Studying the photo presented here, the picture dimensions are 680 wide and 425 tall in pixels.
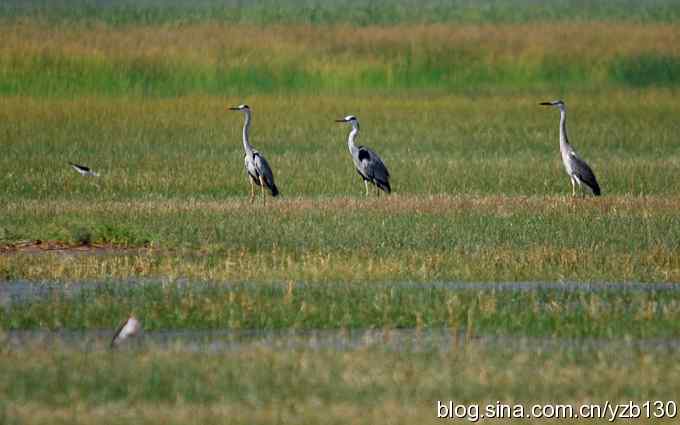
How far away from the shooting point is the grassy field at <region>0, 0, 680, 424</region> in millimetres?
9195

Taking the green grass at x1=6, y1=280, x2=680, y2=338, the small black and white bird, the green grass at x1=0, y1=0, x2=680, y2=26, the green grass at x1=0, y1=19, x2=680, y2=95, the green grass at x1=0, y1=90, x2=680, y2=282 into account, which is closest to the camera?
the green grass at x1=6, y1=280, x2=680, y2=338

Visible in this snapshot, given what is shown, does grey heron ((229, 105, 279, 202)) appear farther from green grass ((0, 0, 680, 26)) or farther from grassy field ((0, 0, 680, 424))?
green grass ((0, 0, 680, 26))

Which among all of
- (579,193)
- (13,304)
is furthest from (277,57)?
(13,304)

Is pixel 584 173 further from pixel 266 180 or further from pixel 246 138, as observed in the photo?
pixel 246 138

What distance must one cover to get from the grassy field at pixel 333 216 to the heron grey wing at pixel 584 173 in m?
0.60

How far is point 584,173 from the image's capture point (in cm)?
2084

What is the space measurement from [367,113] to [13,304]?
2137cm

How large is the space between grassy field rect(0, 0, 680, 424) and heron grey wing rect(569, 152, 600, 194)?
60cm

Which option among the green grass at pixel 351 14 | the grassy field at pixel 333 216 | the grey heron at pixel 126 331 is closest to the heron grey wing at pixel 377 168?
the grassy field at pixel 333 216

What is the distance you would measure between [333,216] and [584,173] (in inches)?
163

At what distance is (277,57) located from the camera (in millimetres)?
40125

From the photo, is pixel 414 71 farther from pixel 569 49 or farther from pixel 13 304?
pixel 13 304

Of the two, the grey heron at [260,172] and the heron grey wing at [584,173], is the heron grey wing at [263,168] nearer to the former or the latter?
the grey heron at [260,172]

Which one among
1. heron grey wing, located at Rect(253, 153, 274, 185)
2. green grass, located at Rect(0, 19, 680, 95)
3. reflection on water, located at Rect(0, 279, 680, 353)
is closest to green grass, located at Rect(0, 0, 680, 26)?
green grass, located at Rect(0, 19, 680, 95)
